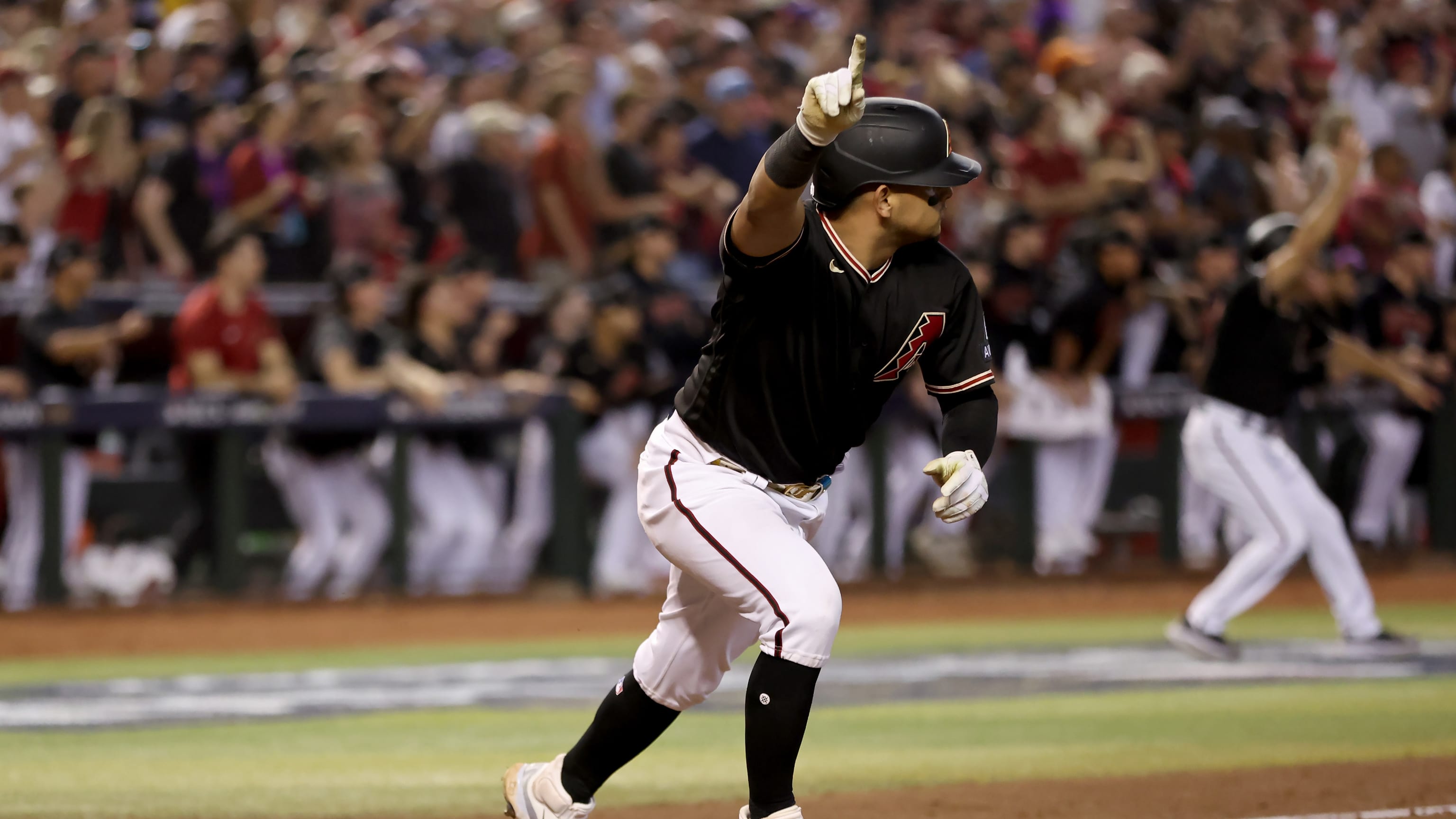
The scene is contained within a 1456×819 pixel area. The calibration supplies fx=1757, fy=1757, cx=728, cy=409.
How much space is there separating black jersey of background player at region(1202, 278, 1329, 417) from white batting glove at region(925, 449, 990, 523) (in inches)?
195

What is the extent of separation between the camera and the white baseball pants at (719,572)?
3975 mm

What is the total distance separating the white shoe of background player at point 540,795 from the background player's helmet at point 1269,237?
17.7ft

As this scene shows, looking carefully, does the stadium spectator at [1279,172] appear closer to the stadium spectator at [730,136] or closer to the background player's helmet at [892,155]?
the stadium spectator at [730,136]

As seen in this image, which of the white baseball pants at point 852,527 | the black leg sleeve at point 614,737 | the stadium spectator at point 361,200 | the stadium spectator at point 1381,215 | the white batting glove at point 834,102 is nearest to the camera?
the white batting glove at point 834,102

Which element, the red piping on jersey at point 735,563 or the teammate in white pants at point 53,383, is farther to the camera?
the teammate in white pants at point 53,383

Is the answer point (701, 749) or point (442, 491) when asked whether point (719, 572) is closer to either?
point (701, 749)

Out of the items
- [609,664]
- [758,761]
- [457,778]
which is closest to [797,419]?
[758,761]

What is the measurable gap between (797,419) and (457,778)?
2343mm

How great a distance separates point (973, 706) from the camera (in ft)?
24.8

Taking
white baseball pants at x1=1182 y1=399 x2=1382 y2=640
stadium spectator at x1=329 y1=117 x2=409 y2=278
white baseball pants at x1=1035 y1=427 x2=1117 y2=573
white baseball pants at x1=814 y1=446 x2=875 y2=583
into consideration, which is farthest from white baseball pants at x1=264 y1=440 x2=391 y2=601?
white baseball pants at x1=1182 y1=399 x2=1382 y2=640

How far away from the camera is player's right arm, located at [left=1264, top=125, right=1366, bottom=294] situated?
7.88m

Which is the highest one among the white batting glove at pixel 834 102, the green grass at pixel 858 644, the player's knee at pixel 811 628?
the white batting glove at pixel 834 102

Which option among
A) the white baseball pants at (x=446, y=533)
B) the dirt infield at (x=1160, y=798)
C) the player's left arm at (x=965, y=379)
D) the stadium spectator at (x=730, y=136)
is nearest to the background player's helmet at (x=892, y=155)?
the player's left arm at (x=965, y=379)

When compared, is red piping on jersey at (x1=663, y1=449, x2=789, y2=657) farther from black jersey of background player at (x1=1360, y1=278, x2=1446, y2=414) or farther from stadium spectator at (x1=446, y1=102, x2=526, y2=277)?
black jersey of background player at (x1=1360, y1=278, x2=1446, y2=414)
